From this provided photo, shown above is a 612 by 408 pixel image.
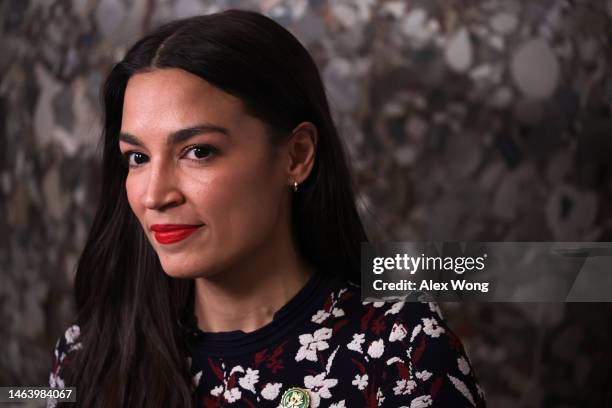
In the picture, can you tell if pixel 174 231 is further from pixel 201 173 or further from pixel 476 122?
pixel 476 122

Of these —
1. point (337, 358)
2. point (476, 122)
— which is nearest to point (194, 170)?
point (337, 358)

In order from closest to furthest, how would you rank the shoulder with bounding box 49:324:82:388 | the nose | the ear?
the nose < the ear < the shoulder with bounding box 49:324:82:388

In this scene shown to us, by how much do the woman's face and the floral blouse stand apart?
117 mm

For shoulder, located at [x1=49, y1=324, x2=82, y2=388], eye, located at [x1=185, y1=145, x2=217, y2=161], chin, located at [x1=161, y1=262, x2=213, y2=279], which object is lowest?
shoulder, located at [x1=49, y1=324, x2=82, y2=388]

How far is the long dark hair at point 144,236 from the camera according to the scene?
1049 millimetres

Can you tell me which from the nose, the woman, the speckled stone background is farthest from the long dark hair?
the speckled stone background

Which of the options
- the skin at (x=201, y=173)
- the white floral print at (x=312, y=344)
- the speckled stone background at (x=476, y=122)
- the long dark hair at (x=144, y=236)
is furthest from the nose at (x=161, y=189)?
the speckled stone background at (x=476, y=122)

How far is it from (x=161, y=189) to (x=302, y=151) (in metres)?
0.18

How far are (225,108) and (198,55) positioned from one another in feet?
0.20

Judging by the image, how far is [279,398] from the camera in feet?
3.53

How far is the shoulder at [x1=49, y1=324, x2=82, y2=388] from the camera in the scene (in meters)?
1.25

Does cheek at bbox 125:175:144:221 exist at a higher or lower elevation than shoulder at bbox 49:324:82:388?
higher

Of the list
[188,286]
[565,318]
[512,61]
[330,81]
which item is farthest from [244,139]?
[565,318]

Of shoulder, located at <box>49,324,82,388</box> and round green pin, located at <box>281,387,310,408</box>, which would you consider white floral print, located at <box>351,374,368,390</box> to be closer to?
round green pin, located at <box>281,387,310,408</box>
